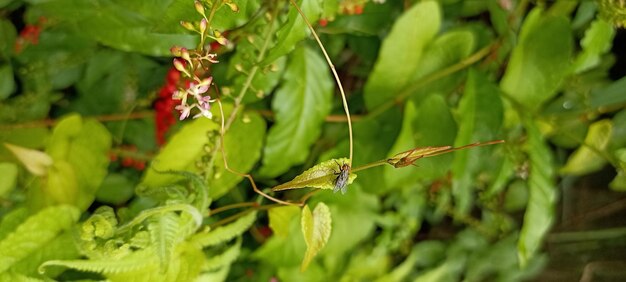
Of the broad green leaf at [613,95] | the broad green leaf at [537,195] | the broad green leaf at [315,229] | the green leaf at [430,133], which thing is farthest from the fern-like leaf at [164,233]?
the broad green leaf at [613,95]

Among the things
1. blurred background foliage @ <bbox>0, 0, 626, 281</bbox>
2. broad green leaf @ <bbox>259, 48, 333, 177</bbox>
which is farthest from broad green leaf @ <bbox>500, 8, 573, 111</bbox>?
broad green leaf @ <bbox>259, 48, 333, 177</bbox>

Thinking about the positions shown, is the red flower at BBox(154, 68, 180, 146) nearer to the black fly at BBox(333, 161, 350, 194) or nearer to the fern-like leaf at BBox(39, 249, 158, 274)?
the fern-like leaf at BBox(39, 249, 158, 274)

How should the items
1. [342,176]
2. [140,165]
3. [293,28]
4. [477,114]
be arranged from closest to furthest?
1. [342,176]
2. [293,28]
3. [477,114]
4. [140,165]

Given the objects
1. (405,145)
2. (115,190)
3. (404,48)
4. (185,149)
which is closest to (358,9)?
(404,48)

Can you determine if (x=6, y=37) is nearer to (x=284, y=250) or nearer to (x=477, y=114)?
(x=284, y=250)

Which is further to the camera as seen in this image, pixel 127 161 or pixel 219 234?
pixel 127 161

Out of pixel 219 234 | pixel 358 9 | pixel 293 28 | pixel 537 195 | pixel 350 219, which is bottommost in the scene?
pixel 350 219
